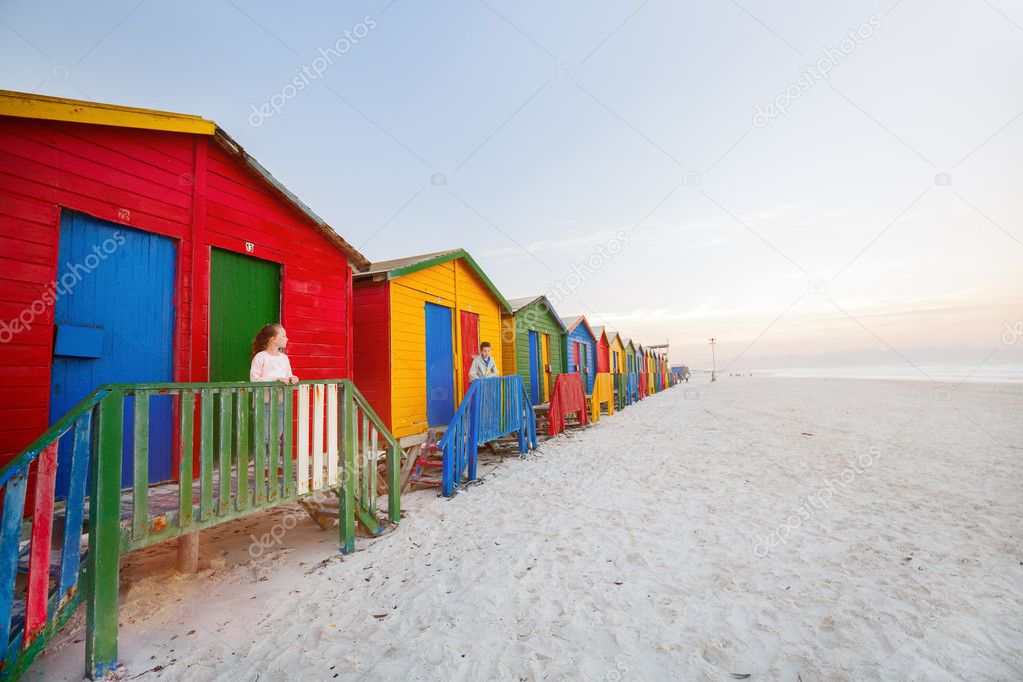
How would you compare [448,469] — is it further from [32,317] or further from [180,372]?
[32,317]

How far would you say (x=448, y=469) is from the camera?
6.11m

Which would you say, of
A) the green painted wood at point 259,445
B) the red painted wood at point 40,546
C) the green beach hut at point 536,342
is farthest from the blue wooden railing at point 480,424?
the red painted wood at point 40,546

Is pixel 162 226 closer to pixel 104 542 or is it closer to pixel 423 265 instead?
pixel 104 542

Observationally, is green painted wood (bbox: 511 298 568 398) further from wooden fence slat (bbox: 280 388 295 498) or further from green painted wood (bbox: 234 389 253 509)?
green painted wood (bbox: 234 389 253 509)

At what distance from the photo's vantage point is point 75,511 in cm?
236

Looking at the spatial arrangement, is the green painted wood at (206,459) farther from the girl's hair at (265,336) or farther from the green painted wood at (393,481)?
the green painted wood at (393,481)

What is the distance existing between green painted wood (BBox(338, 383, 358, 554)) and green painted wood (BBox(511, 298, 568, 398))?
311 inches

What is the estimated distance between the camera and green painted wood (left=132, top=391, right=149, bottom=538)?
8.48ft

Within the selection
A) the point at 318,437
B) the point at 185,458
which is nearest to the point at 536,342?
the point at 318,437

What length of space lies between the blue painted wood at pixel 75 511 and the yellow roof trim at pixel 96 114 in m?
2.88

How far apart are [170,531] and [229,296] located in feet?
9.96

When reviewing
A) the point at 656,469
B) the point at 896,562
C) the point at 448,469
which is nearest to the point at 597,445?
the point at 656,469

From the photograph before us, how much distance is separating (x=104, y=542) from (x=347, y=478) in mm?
1916

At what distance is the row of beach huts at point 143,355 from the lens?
2.40 metres
